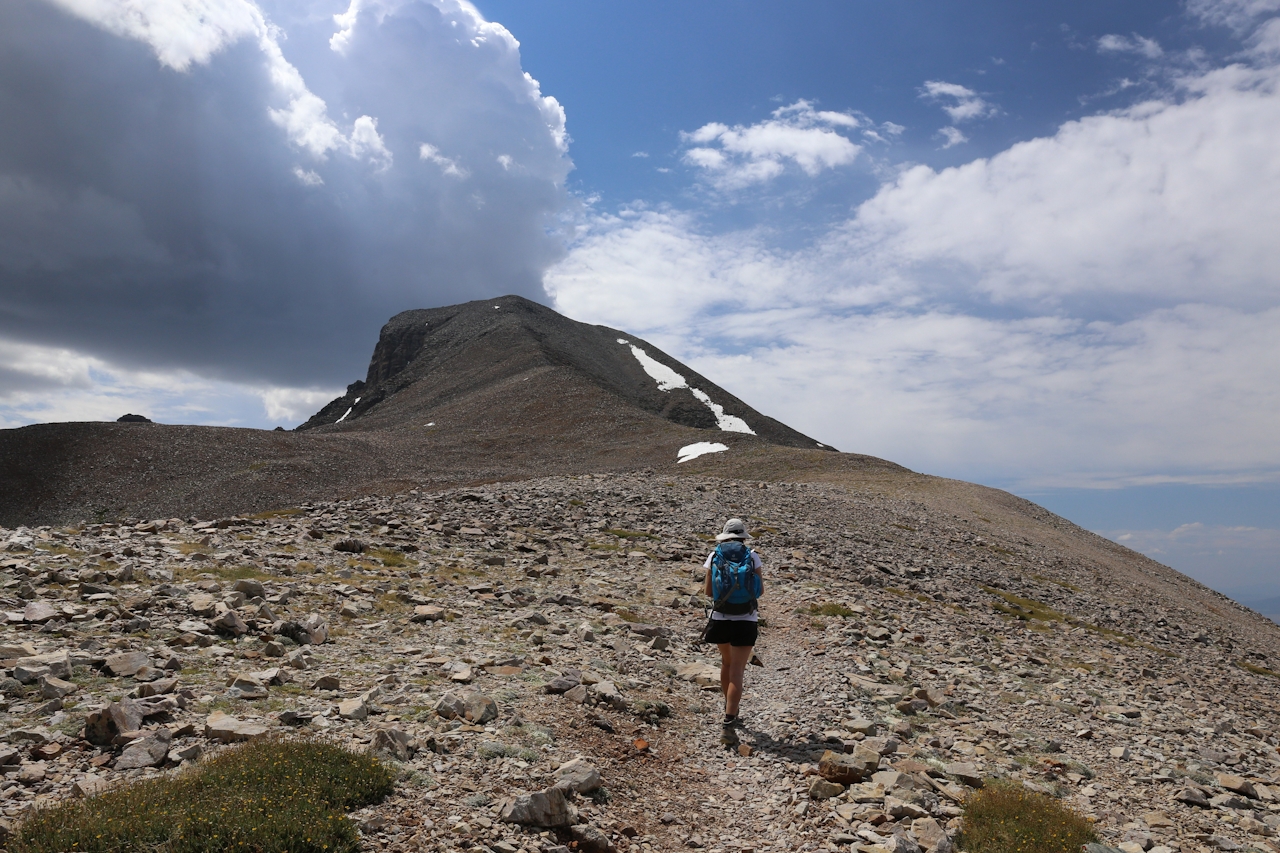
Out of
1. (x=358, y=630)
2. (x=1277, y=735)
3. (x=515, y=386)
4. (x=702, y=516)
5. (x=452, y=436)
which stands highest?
(x=515, y=386)

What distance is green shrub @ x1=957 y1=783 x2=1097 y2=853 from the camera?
304 inches

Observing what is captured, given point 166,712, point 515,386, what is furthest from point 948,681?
point 515,386

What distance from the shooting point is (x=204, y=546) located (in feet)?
57.9

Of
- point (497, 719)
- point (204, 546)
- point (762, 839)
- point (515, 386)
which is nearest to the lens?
point (762, 839)

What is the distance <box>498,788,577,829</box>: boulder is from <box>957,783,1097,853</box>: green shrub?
4.58 m

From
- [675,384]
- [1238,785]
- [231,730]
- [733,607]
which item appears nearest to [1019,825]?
[733,607]

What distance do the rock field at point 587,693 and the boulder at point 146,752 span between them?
1.1 inches

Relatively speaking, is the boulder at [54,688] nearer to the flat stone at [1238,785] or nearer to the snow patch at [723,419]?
the flat stone at [1238,785]

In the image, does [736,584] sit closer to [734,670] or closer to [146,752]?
[734,670]

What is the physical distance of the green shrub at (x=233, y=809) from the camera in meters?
5.72

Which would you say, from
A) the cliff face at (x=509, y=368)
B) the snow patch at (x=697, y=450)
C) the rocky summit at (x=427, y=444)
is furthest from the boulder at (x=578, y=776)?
the cliff face at (x=509, y=368)

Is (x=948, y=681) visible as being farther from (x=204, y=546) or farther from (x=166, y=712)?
(x=204, y=546)

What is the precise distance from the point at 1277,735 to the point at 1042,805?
37.1 feet

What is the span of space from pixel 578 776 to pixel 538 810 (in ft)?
3.09
